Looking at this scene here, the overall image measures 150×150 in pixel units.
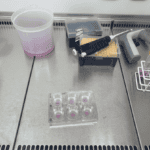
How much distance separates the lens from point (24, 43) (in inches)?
34.9

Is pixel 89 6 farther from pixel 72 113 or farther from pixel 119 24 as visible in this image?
pixel 72 113

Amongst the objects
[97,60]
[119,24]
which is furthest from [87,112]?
[119,24]

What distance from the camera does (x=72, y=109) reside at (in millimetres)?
691

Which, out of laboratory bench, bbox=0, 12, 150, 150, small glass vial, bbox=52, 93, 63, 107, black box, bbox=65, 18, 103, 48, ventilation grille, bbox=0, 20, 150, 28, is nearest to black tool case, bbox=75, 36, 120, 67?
laboratory bench, bbox=0, 12, 150, 150

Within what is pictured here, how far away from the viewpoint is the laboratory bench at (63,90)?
626 millimetres

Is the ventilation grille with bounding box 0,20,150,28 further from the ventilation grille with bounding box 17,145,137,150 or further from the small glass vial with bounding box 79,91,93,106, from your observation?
the ventilation grille with bounding box 17,145,137,150

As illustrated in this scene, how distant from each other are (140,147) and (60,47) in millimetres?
764

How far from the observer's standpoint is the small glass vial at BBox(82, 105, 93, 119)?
675mm

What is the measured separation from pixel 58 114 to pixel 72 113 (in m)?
0.07

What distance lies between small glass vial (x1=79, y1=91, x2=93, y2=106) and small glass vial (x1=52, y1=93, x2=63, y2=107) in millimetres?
104

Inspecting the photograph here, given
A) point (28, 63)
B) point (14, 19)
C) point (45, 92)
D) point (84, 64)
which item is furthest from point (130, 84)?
point (14, 19)

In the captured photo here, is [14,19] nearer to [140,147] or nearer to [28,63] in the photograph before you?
[28,63]

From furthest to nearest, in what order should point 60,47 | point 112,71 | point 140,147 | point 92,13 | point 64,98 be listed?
point 92,13, point 60,47, point 112,71, point 64,98, point 140,147

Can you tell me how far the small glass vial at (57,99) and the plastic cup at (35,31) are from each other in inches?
13.5
